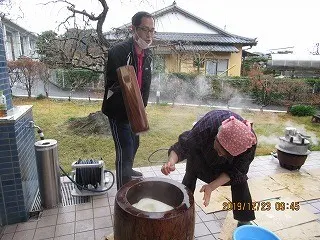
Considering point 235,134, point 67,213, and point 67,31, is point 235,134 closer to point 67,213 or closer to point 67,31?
point 67,213

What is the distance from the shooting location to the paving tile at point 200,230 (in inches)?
111

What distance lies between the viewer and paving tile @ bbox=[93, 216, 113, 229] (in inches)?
114

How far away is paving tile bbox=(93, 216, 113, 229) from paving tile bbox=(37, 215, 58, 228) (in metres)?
0.49

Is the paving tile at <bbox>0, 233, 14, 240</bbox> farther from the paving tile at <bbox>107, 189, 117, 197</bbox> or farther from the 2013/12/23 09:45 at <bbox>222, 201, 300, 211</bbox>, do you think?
the 2013/12/23 09:45 at <bbox>222, 201, 300, 211</bbox>

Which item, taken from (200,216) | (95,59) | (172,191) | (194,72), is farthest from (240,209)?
(194,72)

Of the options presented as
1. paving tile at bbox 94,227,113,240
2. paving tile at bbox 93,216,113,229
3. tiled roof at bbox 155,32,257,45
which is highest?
tiled roof at bbox 155,32,257,45

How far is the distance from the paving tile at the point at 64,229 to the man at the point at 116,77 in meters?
0.75

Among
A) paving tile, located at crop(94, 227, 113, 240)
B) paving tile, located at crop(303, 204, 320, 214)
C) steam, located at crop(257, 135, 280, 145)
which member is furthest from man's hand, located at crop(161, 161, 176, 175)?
steam, located at crop(257, 135, 280, 145)

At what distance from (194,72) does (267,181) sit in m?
9.90

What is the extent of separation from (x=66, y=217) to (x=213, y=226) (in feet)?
5.89

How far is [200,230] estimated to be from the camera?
2889 millimetres

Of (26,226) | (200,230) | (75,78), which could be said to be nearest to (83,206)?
(26,226)

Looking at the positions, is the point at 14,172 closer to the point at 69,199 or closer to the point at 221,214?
the point at 69,199

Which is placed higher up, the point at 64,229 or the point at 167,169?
the point at 167,169
